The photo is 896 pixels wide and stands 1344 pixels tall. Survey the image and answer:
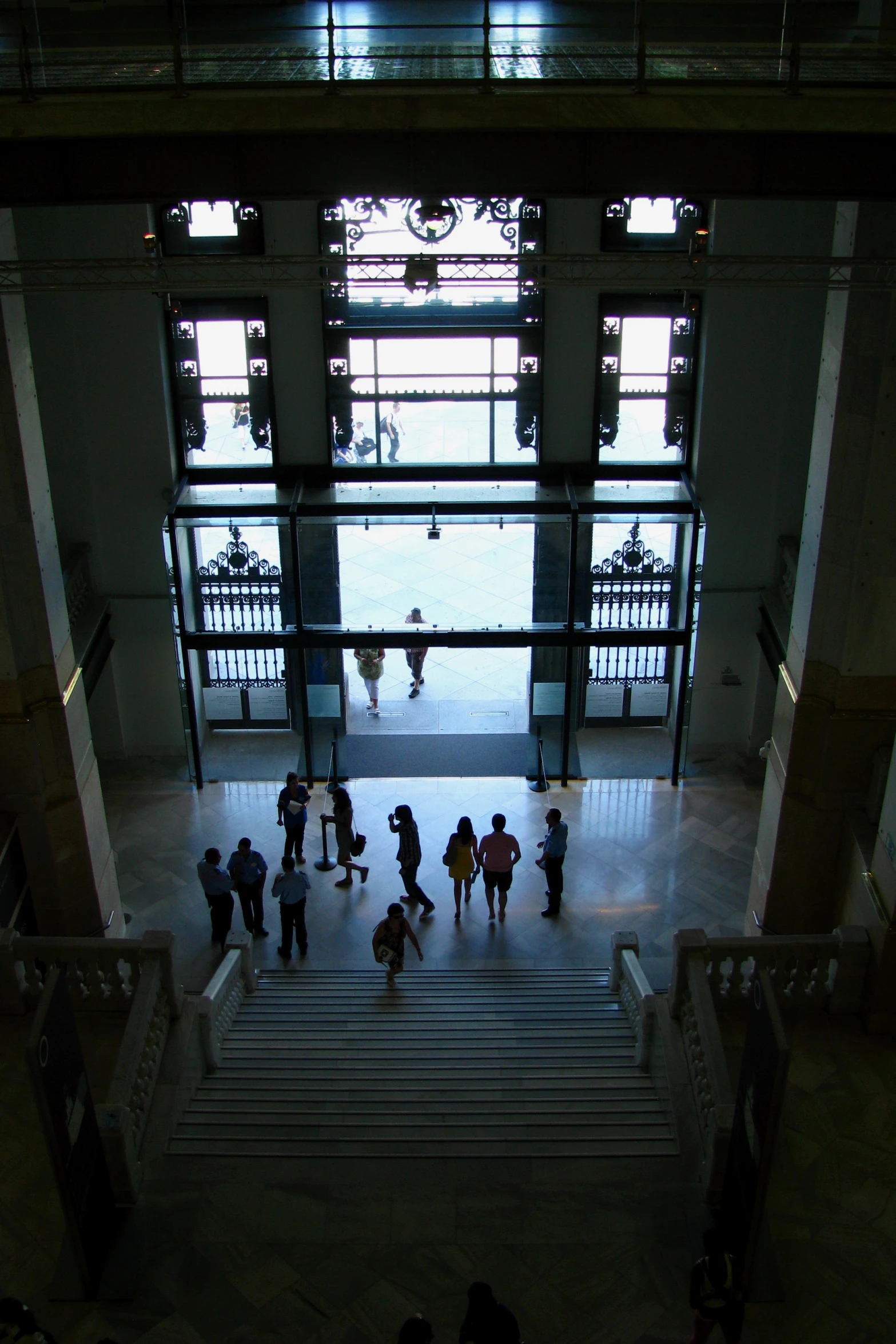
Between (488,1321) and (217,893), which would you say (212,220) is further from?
(488,1321)

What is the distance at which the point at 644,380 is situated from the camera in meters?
16.3

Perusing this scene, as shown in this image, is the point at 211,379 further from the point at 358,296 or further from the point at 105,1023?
the point at 105,1023

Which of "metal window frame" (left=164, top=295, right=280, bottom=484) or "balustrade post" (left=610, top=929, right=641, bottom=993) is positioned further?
"metal window frame" (left=164, top=295, right=280, bottom=484)

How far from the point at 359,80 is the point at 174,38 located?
1.42m

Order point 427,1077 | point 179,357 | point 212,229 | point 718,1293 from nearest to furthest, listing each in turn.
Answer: point 718,1293 < point 427,1077 < point 212,229 < point 179,357

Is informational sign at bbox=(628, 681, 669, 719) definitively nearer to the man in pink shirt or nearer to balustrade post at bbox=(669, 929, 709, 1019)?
the man in pink shirt

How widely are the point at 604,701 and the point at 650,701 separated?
647mm

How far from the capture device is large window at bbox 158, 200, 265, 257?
50.0 feet

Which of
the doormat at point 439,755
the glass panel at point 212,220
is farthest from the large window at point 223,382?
the doormat at point 439,755

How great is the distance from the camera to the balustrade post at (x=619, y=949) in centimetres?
1189

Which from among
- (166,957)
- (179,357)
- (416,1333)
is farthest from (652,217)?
(416,1333)

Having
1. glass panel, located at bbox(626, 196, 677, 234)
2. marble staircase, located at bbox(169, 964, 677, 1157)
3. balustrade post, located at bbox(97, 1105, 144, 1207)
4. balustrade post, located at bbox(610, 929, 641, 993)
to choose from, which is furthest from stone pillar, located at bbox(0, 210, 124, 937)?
glass panel, located at bbox(626, 196, 677, 234)

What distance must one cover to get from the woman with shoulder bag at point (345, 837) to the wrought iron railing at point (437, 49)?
734 centimetres

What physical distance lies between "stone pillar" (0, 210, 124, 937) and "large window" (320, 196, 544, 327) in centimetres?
505
